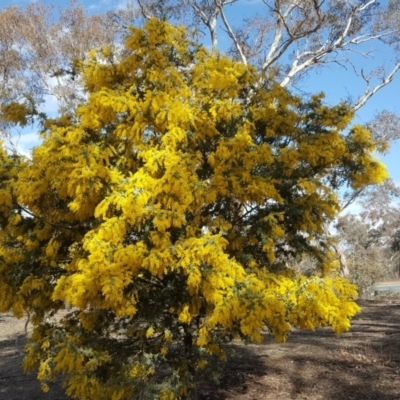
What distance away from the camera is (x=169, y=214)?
4492mm

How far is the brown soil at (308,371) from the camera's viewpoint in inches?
269

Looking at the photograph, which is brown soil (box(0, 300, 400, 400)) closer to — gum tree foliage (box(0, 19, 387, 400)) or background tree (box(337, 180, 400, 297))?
gum tree foliage (box(0, 19, 387, 400))

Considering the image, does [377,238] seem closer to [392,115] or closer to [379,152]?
[392,115]

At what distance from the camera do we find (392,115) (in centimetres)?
1503

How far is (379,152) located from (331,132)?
0.78 metres

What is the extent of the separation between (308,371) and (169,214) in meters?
4.43

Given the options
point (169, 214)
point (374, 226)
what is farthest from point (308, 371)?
point (374, 226)

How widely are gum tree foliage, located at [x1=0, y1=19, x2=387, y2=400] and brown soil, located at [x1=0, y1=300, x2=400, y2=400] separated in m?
1.34

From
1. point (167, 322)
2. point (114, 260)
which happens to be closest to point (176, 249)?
point (114, 260)

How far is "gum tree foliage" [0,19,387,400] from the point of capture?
14.9 feet

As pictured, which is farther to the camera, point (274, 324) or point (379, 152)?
point (379, 152)

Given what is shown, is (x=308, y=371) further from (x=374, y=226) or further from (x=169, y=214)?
(x=374, y=226)

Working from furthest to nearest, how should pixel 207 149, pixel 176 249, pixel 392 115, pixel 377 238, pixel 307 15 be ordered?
pixel 377 238 < pixel 392 115 < pixel 307 15 < pixel 207 149 < pixel 176 249

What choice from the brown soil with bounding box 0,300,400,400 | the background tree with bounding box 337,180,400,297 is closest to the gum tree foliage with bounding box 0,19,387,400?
the brown soil with bounding box 0,300,400,400
